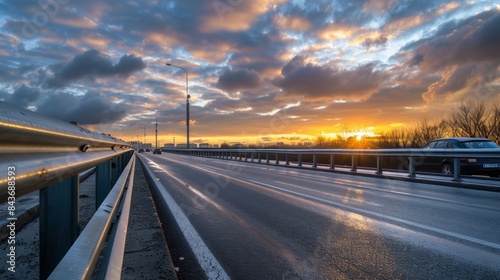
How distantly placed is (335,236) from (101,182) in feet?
12.3

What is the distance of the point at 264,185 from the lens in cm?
1179

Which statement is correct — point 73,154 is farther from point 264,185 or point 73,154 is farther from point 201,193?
point 264,185

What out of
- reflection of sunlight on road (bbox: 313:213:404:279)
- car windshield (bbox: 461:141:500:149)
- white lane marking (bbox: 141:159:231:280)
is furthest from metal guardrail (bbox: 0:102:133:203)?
car windshield (bbox: 461:141:500:149)

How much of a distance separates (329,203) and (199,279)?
16.4 ft

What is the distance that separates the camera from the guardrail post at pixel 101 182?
5176mm

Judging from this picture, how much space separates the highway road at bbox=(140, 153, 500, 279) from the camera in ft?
13.0

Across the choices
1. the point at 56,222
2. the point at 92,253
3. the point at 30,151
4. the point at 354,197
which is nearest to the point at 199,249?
the point at 56,222

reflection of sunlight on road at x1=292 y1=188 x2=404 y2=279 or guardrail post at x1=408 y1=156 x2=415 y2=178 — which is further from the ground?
guardrail post at x1=408 y1=156 x2=415 y2=178

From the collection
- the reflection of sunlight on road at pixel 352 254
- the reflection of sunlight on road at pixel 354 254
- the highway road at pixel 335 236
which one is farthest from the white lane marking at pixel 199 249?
the reflection of sunlight on road at pixel 354 254

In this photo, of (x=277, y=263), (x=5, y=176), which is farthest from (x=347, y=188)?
(x=5, y=176)

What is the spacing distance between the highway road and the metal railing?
1.78 metres

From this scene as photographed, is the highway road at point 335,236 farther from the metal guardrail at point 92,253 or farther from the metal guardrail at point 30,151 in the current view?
the metal guardrail at point 30,151

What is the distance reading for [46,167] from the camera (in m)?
1.76

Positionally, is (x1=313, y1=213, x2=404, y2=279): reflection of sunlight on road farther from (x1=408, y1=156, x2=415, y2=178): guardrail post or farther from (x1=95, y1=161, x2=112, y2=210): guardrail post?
(x1=408, y1=156, x2=415, y2=178): guardrail post
